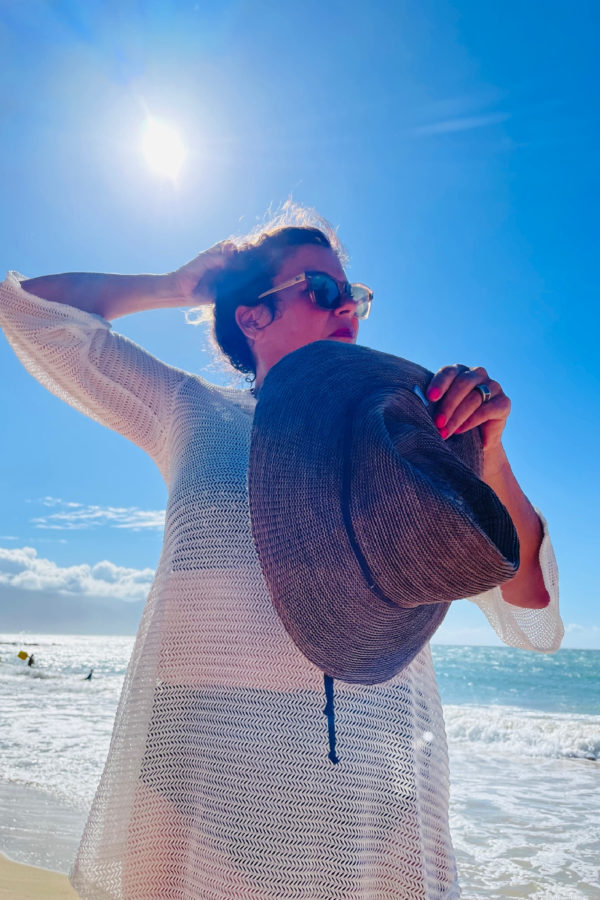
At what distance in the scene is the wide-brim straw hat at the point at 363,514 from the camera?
24.8 inches

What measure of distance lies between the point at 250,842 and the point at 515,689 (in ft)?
79.5

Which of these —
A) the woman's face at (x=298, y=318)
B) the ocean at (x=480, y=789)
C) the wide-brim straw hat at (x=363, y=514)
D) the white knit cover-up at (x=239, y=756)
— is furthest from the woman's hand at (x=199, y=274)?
the ocean at (x=480, y=789)

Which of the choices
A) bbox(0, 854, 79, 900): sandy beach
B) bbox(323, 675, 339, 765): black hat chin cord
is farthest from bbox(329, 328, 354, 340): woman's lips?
bbox(0, 854, 79, 900): sandy beach

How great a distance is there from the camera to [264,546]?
0.76 m

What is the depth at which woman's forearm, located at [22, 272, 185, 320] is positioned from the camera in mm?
1467

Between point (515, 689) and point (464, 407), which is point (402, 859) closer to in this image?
point (464, 407)

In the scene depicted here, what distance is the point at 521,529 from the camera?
1.27 m

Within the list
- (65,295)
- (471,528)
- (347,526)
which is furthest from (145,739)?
(65,295)

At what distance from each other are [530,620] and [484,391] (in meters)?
0.70

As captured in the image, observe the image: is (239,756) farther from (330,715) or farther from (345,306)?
(345,306)

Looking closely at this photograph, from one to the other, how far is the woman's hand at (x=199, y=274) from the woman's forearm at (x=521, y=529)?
77 cm

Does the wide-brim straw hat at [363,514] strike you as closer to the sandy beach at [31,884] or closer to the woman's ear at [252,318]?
the woman's ear at [252,318]

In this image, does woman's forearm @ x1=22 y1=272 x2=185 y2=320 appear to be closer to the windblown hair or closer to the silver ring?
the windblown hair

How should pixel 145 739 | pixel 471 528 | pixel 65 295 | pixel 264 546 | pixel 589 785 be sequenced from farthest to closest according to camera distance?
pixel 589 785 → pixel 65 295 → pixel 145 739 → pixel 264 546 → pixel 471 528
